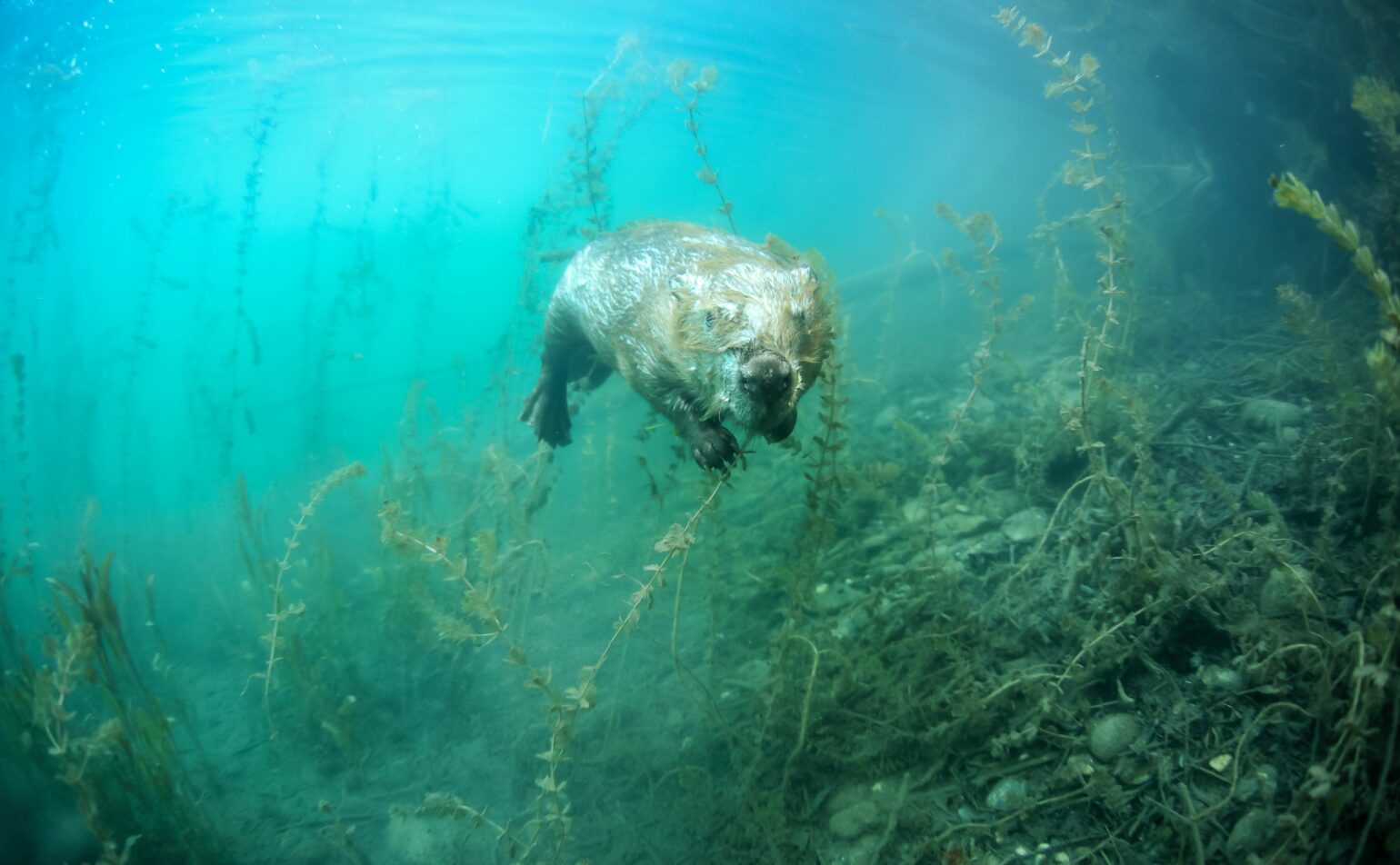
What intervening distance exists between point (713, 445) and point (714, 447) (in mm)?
11

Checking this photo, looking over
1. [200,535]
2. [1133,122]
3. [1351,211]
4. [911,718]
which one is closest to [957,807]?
[911,718]

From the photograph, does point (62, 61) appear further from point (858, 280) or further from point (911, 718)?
point (911, 718)

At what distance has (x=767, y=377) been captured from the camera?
2148 mm

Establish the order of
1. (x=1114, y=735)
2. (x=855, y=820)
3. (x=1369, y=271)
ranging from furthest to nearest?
(x=855, y=820) < (x=1114, y=735) < (x=1369, y=271)

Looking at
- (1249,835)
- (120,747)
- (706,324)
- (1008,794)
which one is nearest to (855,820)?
(1008,794)

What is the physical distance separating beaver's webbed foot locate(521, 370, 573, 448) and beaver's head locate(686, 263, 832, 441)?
7.53ft

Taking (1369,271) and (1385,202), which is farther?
(1385,202)

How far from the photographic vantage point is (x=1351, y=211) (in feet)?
24.7

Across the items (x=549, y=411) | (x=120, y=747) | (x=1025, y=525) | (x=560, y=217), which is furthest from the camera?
(x=560, y=217)

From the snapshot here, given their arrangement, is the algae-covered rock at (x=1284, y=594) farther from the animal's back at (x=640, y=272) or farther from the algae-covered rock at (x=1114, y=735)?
the animal's back at (x=640, y=272)

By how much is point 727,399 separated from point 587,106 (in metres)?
5.35

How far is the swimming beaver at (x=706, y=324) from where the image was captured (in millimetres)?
2400

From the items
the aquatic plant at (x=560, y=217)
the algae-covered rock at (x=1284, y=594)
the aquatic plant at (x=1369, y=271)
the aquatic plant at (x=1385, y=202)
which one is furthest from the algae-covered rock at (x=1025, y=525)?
the aquatic plant at (x=1385, y=202)

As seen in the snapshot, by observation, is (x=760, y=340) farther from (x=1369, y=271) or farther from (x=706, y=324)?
(x=1369, y=271)
